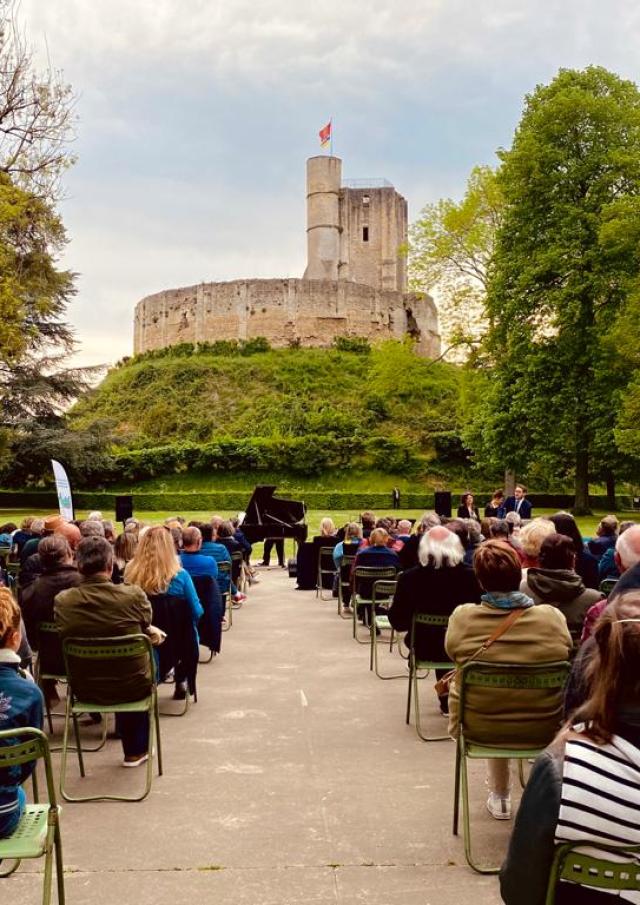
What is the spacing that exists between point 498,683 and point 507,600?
1.45 feet

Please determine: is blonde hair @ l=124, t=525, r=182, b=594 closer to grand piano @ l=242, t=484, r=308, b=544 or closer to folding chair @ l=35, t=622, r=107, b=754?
folding chair @ l=35, t=622, r=107, b=754

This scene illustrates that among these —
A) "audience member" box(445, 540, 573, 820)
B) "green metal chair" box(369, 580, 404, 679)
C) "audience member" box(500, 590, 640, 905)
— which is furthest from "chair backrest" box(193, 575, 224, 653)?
"audience member" box(500, 590, 640, 905)

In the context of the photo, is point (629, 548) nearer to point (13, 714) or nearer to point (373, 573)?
point (13, 714)

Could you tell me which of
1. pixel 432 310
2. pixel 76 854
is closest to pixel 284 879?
pixel 76 854

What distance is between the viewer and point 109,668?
4293 millimetres

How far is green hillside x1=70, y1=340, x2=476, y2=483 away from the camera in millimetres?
41000

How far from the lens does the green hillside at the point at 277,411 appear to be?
135 feet

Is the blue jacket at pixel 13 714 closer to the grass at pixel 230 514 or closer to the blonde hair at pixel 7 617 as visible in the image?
the blonde hair at pixel 7 617

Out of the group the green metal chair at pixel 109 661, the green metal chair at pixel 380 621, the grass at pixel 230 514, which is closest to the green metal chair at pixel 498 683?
the green metal chair at pixel 109 661

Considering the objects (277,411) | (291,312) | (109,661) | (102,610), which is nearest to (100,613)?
(102,610)

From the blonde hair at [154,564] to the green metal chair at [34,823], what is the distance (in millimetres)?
2385

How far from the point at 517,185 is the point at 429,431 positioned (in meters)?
20.0

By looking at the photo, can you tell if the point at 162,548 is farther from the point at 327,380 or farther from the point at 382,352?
the point at 327,380

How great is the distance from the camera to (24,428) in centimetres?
3684
